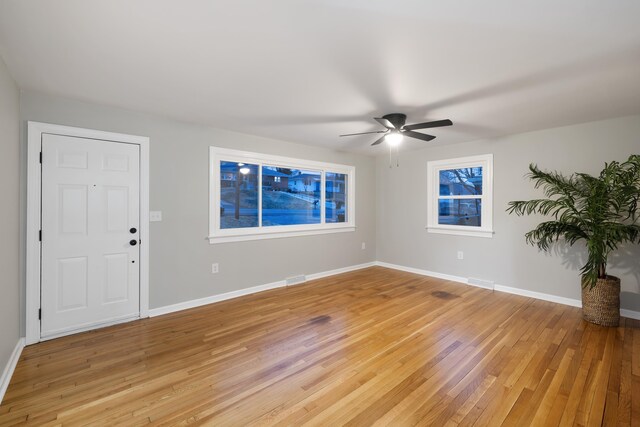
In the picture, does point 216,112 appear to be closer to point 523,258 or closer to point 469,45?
point 469,45

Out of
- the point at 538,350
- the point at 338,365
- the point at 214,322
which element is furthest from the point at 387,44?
the point at 214,322

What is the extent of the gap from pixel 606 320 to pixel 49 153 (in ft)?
19.6

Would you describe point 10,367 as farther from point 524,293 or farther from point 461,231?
point 524,293

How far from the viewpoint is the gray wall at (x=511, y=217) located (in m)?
3.52

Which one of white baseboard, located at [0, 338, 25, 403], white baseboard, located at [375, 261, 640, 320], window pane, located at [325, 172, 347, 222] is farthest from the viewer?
window pane, located at [325, 172, 347, 222]

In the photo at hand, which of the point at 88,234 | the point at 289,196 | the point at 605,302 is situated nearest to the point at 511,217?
the point at 605,302

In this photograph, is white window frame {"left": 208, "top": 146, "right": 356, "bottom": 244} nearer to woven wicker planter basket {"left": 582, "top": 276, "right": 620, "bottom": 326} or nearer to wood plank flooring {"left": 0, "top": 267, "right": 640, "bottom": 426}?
wood plank flooring {"left": 0, "top": 267, "right": 640, "bottom": 426}

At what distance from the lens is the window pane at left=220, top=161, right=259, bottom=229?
412 cm

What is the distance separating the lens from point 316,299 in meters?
4.06

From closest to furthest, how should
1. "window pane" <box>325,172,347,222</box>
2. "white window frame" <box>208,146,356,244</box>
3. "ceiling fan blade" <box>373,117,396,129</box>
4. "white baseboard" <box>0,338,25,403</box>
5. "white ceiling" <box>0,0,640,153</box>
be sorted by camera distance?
1. "white ceiling" <box>0,0,640,153</box>
2. "white baseboard" <box>0,338,25,403</box>
3. "ceiling fan blade" <box>373,117,396,129</box>
4. "white window frame" <box>208,146,356,244</box>
5. "window pane" <box>325,172,347,222</box>

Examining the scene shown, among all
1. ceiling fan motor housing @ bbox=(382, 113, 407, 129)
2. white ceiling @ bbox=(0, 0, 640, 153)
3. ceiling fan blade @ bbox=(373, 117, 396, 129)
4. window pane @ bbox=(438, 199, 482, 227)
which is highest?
white ceiling @ bbox=(0, 0, 640, 153)

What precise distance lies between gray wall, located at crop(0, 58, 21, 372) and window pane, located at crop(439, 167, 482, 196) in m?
5.46

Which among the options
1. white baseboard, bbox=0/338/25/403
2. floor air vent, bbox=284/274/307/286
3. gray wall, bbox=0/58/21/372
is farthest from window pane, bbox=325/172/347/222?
white baseboard, bbox=0/338/25/403

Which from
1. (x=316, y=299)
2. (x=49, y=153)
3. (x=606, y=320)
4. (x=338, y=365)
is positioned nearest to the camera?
(x=338, y=365)
